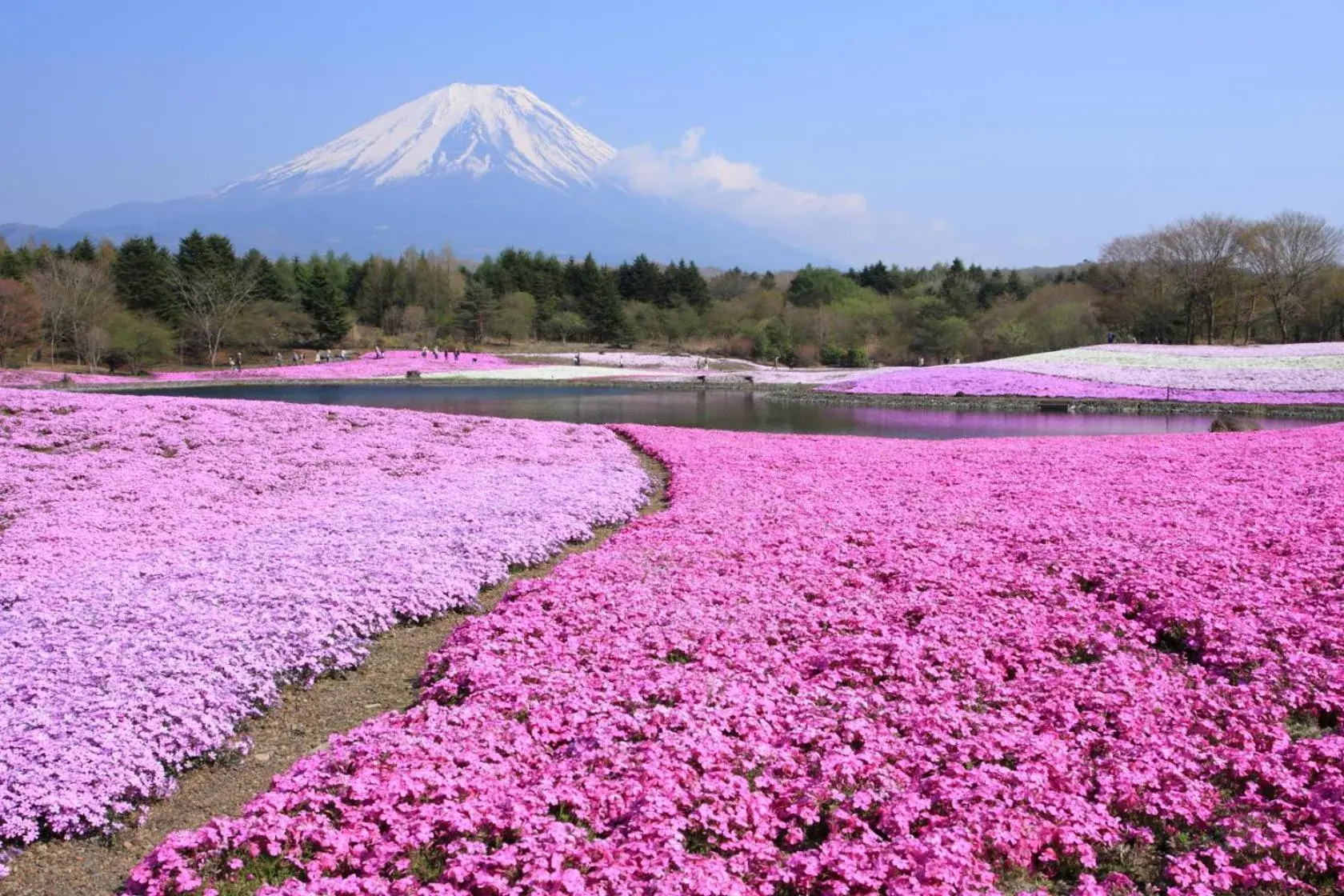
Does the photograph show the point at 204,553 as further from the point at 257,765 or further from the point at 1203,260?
the point at 1203,260

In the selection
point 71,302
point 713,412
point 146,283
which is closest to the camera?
point 713,412

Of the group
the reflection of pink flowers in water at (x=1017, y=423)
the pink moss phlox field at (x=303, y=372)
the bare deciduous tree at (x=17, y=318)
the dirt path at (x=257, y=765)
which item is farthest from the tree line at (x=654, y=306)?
the dirt path at (x=257, y=765)

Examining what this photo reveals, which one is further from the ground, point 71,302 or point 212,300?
point 212,300

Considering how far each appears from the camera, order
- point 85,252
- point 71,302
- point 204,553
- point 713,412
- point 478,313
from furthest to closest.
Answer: point 478,313 < point 85,252 < point 71,302 < point 713,412 < point 204,553

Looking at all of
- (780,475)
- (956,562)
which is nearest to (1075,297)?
(780,475)

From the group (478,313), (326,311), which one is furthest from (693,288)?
(326,311)

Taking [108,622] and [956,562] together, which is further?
[956,562]

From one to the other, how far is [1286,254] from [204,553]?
88.6 m

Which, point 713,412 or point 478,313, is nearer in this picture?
point 713,412

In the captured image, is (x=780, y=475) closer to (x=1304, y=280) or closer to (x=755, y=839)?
(x=755, y=839)

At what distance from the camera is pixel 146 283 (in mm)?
82938

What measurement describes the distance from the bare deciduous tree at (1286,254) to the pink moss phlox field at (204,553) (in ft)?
243

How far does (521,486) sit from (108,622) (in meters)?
9.37

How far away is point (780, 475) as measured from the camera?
2002 centimetres
